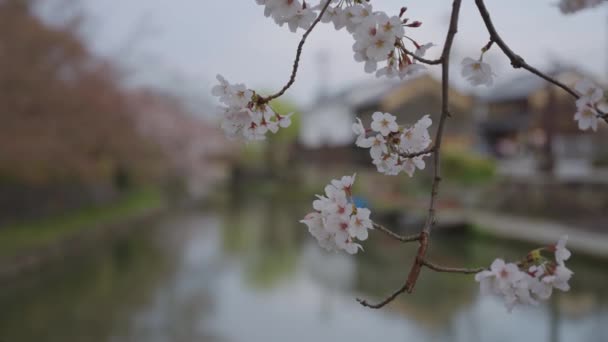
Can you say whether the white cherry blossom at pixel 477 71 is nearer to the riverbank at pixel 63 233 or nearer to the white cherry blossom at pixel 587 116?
the white cherry blossom at pixel 587 116

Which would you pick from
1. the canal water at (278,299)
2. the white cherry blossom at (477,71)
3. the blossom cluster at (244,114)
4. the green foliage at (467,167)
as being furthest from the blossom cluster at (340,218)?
the green foliage at (467,167)

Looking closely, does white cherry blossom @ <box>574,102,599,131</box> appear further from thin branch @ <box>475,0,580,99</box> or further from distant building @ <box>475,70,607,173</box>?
distant building @ <box>475,70,607,173</box>

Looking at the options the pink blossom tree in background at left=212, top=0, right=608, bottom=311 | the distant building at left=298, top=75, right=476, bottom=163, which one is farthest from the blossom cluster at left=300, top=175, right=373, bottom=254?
the distant building at left=298, top=75, right=476, bottom=163

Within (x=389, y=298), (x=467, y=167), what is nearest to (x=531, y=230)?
(x=467, y=167)

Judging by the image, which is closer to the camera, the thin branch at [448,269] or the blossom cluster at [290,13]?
the thin branch at [448,269]

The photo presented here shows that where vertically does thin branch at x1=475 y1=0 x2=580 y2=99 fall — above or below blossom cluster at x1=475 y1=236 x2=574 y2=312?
above

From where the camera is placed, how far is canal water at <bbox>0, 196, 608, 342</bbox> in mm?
3584

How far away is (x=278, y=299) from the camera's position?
4.40 m

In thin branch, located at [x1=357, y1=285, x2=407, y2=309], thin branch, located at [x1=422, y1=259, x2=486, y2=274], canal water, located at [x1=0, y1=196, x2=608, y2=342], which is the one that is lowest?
canal water, located at [x1=0, y1=196, x2=608, y2=342]

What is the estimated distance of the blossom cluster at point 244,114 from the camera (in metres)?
0.62

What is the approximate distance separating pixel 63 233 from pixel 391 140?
20.1 feet

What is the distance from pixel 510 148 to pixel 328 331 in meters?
7.46

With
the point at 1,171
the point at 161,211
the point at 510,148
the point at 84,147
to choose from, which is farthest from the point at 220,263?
the point at 510,148

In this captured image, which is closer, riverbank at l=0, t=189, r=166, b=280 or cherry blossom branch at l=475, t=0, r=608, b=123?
cherry blossom branch at l=475, t=0, r=608, b=123
